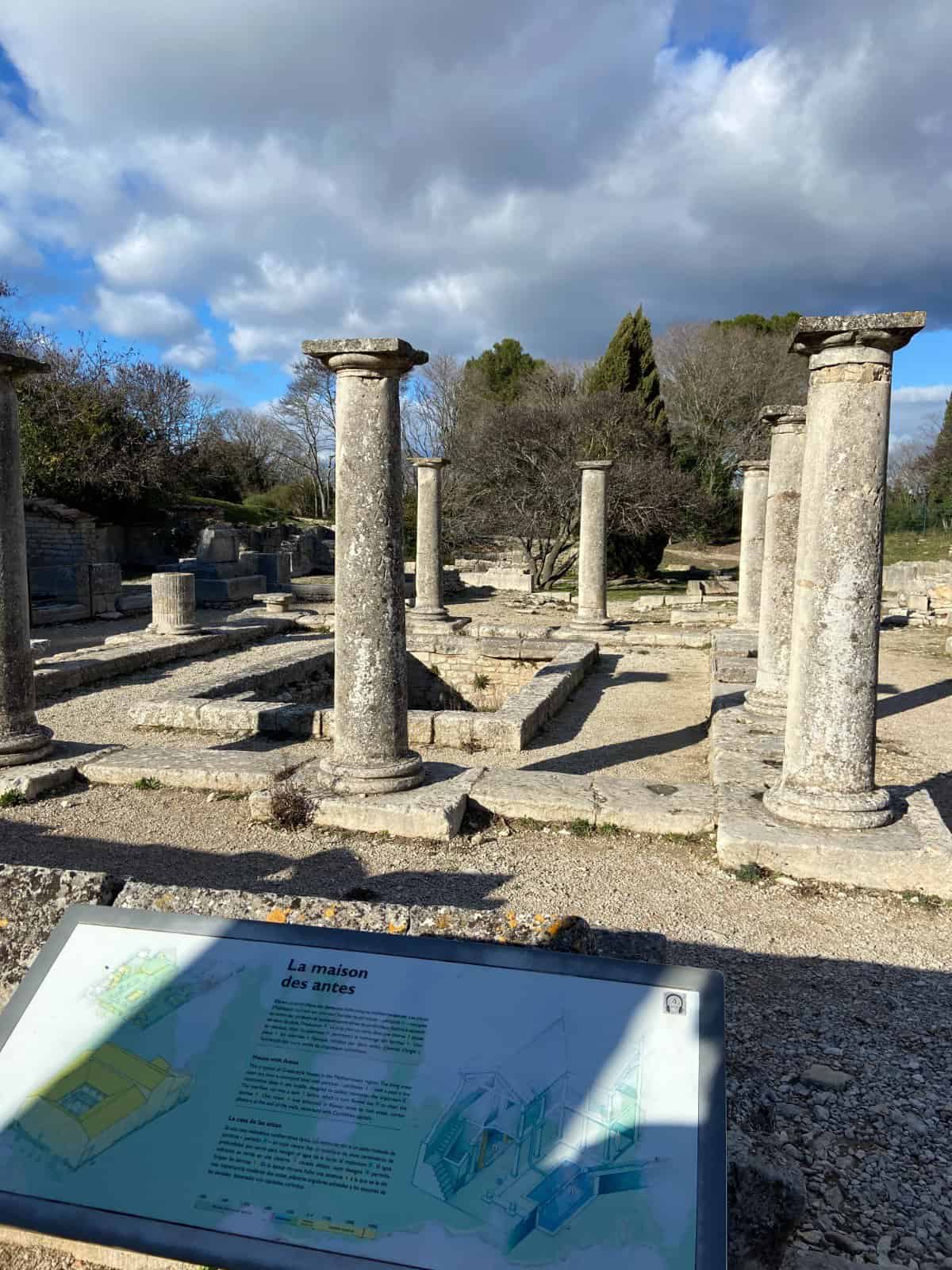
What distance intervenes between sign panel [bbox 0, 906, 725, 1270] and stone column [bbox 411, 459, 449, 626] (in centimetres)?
1457

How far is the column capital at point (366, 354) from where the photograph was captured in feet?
18.9

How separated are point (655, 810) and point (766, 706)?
2984 mm

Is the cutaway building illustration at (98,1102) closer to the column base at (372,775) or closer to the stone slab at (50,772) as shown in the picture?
the column base at (372,775)

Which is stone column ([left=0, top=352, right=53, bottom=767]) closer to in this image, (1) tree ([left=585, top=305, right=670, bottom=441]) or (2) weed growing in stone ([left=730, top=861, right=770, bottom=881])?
(2) weed growing in stone ([left=730, top=861, right=770, bottom=881])

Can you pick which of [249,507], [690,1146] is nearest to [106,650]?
[690,1146]

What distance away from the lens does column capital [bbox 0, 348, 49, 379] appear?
6770 millimetres

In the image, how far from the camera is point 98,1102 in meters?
1.96

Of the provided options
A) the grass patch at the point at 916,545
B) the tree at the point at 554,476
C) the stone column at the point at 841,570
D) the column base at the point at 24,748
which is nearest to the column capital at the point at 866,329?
the stone column at the point at 841,570

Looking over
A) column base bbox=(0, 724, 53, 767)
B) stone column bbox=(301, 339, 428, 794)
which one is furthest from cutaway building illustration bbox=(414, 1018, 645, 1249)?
column base bbox=(0, 724, 53, 767)

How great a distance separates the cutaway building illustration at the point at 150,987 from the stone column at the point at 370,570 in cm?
383

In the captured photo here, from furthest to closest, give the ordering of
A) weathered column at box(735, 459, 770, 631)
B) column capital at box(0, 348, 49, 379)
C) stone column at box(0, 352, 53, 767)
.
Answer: weathered column at box(735, 459, 770, 631) < stone column at box(0, 352, 53, 767) < column capital at box(0, 348, 49, 379)

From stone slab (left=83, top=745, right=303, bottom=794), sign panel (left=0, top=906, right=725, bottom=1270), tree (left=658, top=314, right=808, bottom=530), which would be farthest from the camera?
tree (left=658, top=314, right=808, bottom=530)

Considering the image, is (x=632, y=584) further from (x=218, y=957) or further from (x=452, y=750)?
(x=218, y=957)

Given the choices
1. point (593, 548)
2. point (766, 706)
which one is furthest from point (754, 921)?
point (593, 548)
